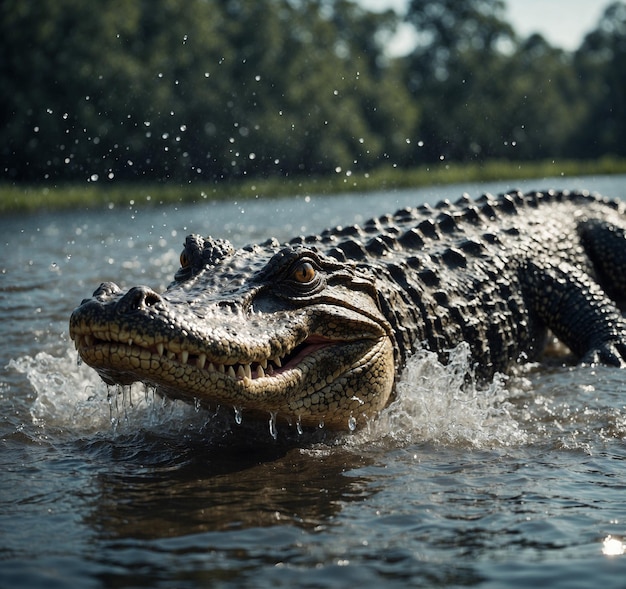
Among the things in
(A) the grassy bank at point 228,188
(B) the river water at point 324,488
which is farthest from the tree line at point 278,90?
(B) the river water at point 324,488

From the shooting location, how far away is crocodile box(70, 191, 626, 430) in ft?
Answer: 14.4

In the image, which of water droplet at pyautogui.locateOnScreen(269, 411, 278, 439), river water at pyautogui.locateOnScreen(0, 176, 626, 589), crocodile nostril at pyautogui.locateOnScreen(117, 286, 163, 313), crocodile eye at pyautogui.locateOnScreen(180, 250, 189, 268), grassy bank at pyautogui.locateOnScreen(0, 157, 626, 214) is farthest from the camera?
grassy bank at pyautogui.locateOnScreen(0, 157, 626, 214)

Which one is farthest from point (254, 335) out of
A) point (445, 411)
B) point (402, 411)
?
point (445, 411)

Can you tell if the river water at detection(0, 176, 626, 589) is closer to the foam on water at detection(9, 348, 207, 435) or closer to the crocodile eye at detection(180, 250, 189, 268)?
the foam on water at detection(9, 348, 207, 435)

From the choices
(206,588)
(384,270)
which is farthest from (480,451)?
(206,588)

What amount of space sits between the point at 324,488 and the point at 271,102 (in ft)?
155

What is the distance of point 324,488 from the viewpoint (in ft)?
14.8

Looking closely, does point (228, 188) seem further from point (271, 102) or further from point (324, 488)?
point (324, 488)

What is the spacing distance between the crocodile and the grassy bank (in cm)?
1886

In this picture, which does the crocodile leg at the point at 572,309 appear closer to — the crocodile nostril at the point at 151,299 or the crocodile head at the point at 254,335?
the crocodile head at the point at 254,335

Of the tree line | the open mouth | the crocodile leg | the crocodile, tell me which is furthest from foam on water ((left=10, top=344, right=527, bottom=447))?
the tree line

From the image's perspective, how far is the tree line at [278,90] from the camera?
37.8 metres

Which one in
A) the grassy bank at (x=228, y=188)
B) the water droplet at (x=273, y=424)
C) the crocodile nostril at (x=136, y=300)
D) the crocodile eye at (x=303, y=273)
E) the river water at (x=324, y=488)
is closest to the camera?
the river water at (x=324, y=488)

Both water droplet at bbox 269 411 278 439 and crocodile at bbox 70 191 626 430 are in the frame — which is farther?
water droplet at bbox 269 411 278 439
